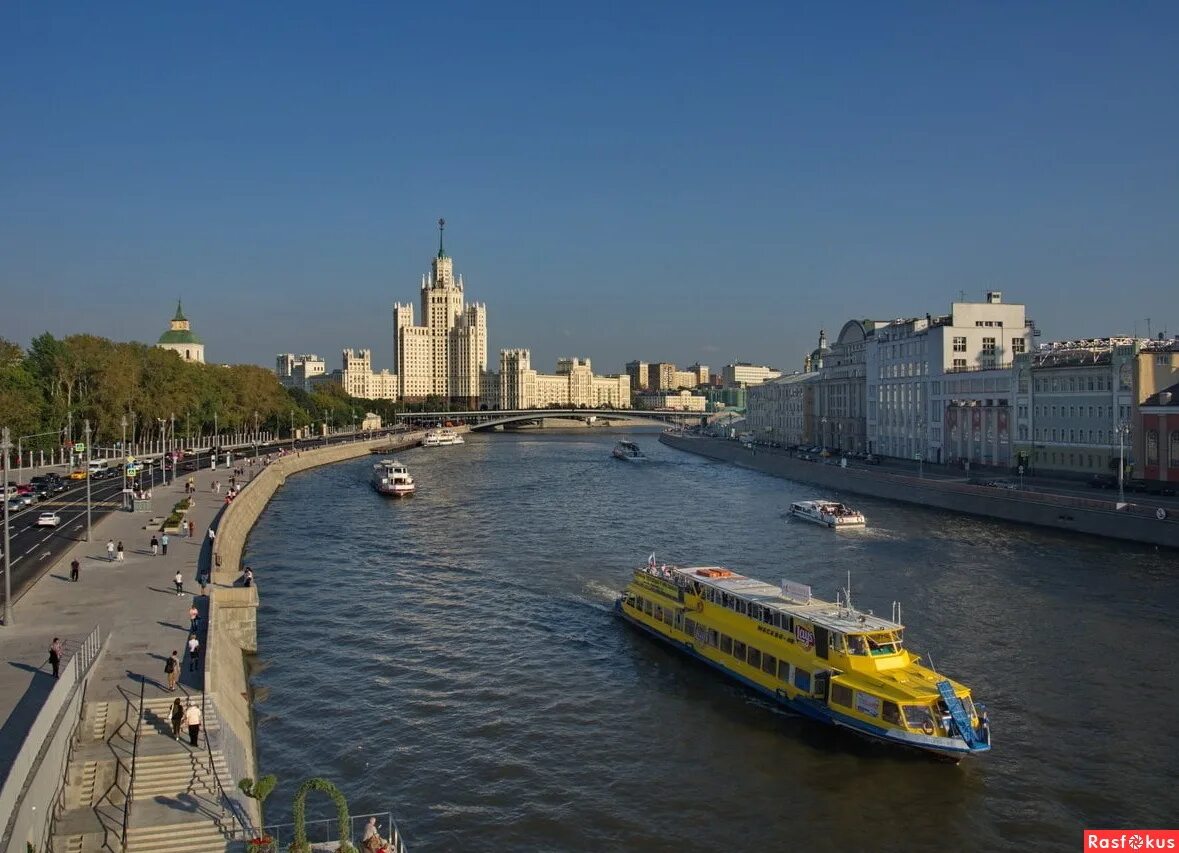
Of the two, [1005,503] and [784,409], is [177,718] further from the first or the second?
[784,409]

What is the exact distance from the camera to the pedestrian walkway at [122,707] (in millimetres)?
17531

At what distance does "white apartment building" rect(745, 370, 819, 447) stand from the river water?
75.5 m

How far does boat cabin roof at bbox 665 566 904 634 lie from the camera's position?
26000mm

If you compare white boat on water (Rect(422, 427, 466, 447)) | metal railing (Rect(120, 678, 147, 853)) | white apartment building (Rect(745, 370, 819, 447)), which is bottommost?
metal railing (Rect(120, 678, 147, 853))

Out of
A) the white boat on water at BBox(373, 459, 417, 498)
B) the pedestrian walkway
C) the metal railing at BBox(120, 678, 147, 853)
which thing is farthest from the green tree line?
the metal railing at BBox(120, 678, 147, 853)

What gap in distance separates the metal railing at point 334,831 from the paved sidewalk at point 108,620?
4.87m

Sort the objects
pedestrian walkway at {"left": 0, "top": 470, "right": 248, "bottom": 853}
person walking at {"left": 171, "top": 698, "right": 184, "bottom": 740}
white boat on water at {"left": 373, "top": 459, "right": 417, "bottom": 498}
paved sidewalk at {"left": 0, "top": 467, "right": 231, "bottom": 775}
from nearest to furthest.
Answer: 1. pedestrian walkway at {"left": 0, "top": 470, "right": 248, "bottom": 853}
2. person walking at {"left": 171, "top": 698, "right": 184, "bottom": 740}
3. paved sidewalk at {"left": 0, "top": 467, "right": 231, "bottom": 775}
4. white boat on water at {"left": 373, "top": 459, "right": 417, "bottom": 498}

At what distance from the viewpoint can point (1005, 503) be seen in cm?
6162

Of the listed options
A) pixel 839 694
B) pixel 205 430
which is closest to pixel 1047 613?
pixel 839 694

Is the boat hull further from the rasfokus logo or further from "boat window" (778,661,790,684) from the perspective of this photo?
the rasfokus logo

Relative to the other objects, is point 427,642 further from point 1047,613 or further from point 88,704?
point 1047,613

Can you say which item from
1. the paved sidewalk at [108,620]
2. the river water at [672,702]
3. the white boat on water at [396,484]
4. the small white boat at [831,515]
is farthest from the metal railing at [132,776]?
the white boat on water at [396,484]

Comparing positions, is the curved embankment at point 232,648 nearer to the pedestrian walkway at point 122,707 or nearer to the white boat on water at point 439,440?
the pedestrian walkway at point 122,707

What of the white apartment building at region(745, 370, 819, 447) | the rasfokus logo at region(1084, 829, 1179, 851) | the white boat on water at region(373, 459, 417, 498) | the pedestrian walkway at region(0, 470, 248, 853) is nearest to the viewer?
the pedestrian walkway at region(0, 470, 248, 853)
